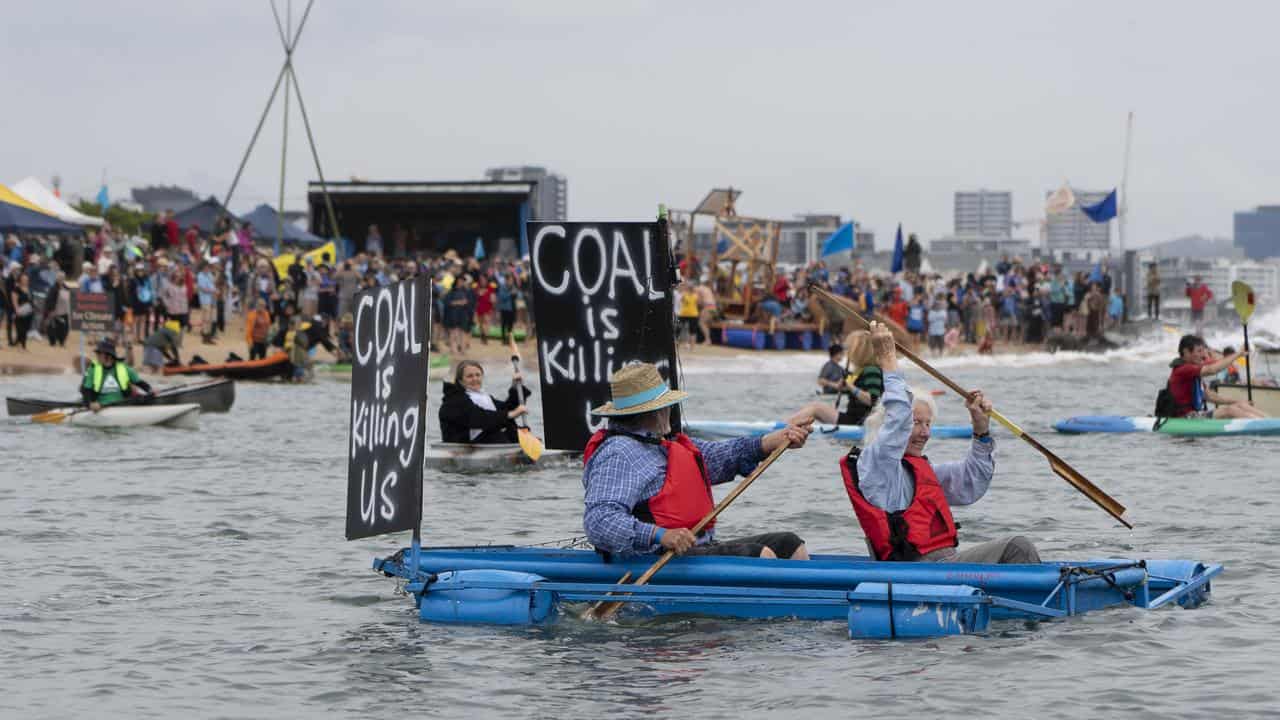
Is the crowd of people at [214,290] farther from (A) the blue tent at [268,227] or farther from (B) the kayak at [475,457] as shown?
(B) the kayak at [475,457]

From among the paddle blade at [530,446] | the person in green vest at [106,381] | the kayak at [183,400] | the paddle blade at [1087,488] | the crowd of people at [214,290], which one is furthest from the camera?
the crowd of people at [214,290]

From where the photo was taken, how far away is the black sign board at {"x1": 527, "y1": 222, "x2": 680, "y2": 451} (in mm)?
12094

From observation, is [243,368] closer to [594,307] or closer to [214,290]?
[214,290]

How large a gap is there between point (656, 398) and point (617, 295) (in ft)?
7.32

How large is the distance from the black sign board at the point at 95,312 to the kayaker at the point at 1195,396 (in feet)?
52.5

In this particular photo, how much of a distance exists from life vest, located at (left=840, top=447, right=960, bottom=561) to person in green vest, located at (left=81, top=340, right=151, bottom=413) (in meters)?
15.2

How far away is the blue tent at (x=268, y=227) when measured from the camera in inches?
1797

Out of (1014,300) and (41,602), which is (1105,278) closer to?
(1014,300)

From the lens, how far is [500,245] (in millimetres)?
52094

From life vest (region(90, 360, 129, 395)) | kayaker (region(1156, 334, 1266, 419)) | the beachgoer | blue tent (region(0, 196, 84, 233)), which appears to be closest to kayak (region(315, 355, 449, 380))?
blue tent (region(0, 196, 84, 233))

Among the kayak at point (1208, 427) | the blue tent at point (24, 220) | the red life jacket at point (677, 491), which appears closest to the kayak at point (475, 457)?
the kayak at point (1208, 427)

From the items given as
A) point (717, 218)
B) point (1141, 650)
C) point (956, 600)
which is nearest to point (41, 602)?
point (956, 600)

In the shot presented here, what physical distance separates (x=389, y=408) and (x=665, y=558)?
173cm

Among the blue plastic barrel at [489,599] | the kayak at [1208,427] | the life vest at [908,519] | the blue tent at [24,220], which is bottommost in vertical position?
the blue plastic barrel at [489,599]
